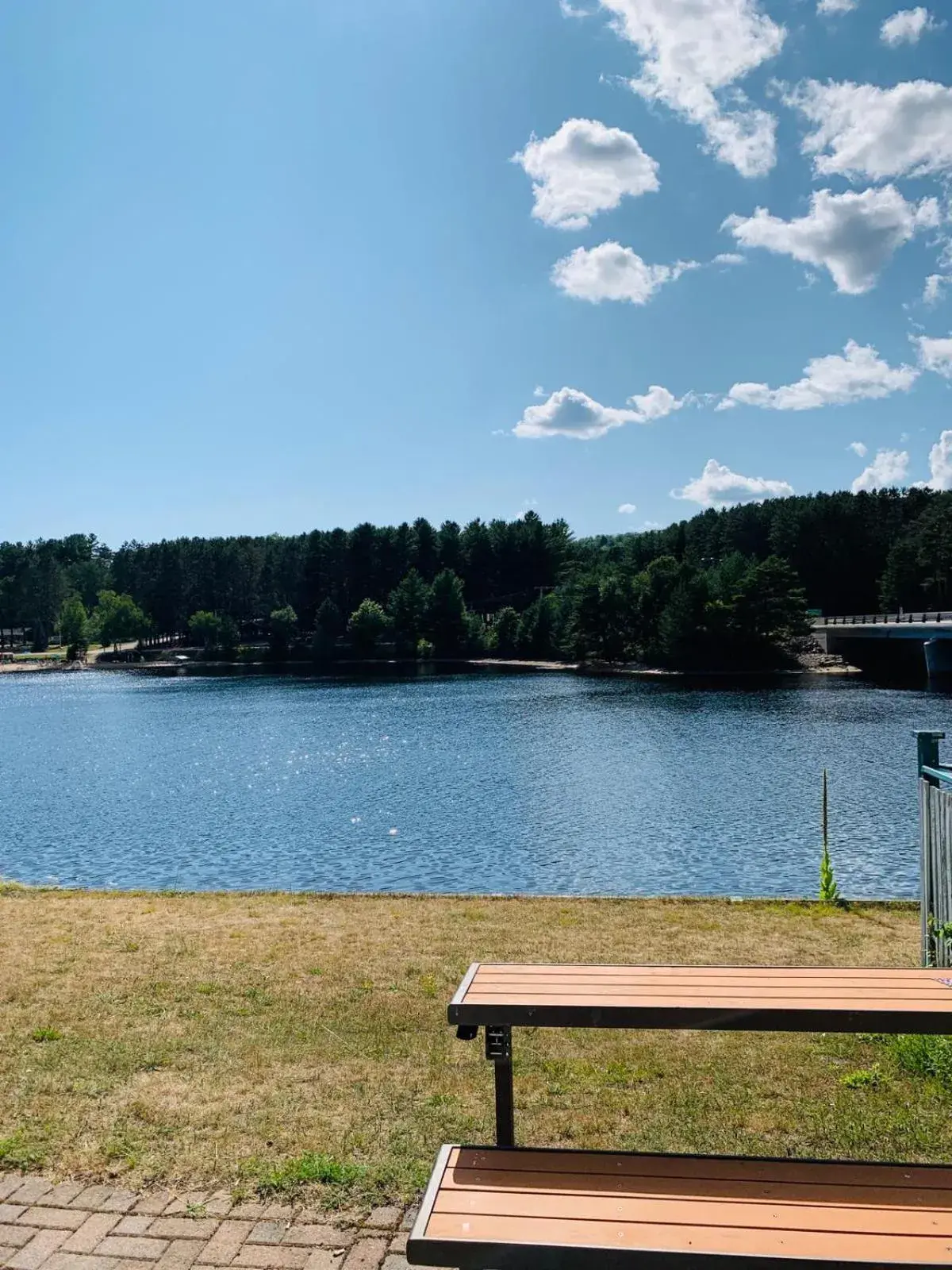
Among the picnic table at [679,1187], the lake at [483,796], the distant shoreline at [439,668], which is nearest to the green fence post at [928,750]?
the picnic table at [679,1187]

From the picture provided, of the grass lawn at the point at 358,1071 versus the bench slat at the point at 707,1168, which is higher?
the bench slat at the point at 707,1168

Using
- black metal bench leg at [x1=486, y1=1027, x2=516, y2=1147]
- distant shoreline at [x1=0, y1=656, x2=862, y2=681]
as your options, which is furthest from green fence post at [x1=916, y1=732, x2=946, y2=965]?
distant shoreline at [x1=0, y1=656, x2=862, y2=681]

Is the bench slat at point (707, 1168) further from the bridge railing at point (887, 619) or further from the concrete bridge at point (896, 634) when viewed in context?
the bridge railing at point (887, 619)

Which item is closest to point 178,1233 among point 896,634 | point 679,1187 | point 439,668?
point 679,1187

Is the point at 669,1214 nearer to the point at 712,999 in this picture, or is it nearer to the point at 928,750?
the point at 712,999

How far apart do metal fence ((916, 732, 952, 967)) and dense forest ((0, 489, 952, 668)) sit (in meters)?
80.0

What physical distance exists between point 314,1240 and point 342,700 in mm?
70861

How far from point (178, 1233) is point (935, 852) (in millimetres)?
5699

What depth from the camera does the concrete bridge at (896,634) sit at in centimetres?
7169

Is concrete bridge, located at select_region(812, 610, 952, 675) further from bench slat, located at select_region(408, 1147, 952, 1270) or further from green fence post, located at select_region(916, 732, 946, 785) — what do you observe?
bench slat, located at select_region(408, 1147, 952, 1270)

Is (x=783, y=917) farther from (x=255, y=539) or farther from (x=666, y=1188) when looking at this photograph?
(x=255, y=539)

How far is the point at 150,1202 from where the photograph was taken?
4344 mm

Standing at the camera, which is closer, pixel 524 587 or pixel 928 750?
pixel 928 750

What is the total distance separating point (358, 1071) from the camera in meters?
5.98
